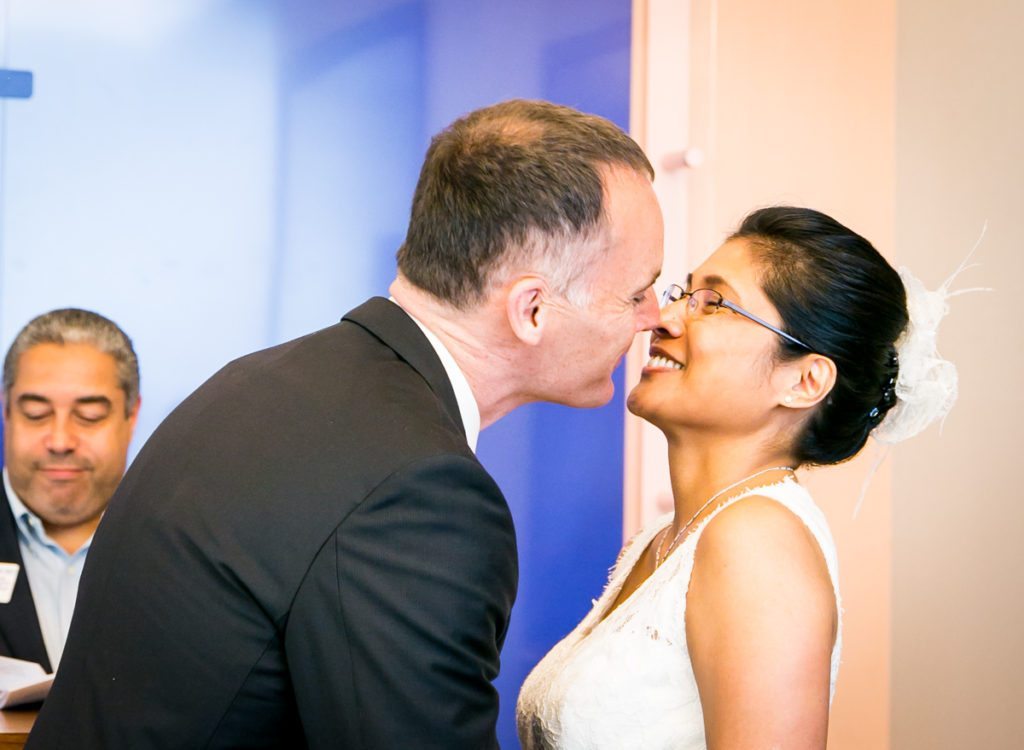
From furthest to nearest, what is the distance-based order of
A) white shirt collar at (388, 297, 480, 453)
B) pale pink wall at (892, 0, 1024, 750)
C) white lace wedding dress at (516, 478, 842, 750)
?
pale pink wall at (892, 0, 1024, 750), white lace wedding dress at (516, 478, 842, 750), white shirt collar at (388, 297, 480, 453)

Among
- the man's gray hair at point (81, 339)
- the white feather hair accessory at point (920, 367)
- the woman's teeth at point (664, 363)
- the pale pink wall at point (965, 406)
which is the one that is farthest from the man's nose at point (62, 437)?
the pale pink wall at point (965, 406)

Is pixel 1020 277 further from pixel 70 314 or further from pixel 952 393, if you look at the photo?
pixel 70 314

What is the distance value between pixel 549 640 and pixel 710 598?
49.6 inches

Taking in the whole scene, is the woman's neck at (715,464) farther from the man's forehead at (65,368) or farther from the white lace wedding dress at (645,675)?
the man's forehead at (65,368)

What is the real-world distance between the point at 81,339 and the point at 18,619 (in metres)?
0.58

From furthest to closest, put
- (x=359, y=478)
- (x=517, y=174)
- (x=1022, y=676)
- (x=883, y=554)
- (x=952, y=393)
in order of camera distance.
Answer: (x=883, y=554) → (x=1022, y=676) → (x=952, y=393) → (x=517, y=174) → (x=359, y=478)

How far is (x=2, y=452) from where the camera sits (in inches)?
94.4

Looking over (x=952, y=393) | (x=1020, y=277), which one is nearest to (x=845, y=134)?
(x=1020, y=277)

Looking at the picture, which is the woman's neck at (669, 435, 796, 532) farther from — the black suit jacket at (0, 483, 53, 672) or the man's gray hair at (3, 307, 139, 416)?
the black suit jacket at (0, 483, 53, 672)

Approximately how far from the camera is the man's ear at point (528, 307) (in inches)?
60.6

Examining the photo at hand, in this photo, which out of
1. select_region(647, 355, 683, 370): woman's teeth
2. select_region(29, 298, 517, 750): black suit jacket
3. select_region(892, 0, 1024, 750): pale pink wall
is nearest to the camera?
select_region(29, 298, 517, 750): black suit jacket

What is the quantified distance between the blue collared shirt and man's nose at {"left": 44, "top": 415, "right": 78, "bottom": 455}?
0.37ft

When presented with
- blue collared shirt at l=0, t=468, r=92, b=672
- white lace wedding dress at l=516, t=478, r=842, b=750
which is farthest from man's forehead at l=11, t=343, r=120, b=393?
white lace wedding dress at l=516, t=478, r=842, b=750

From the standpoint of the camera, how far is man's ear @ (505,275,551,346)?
60.6 inches
